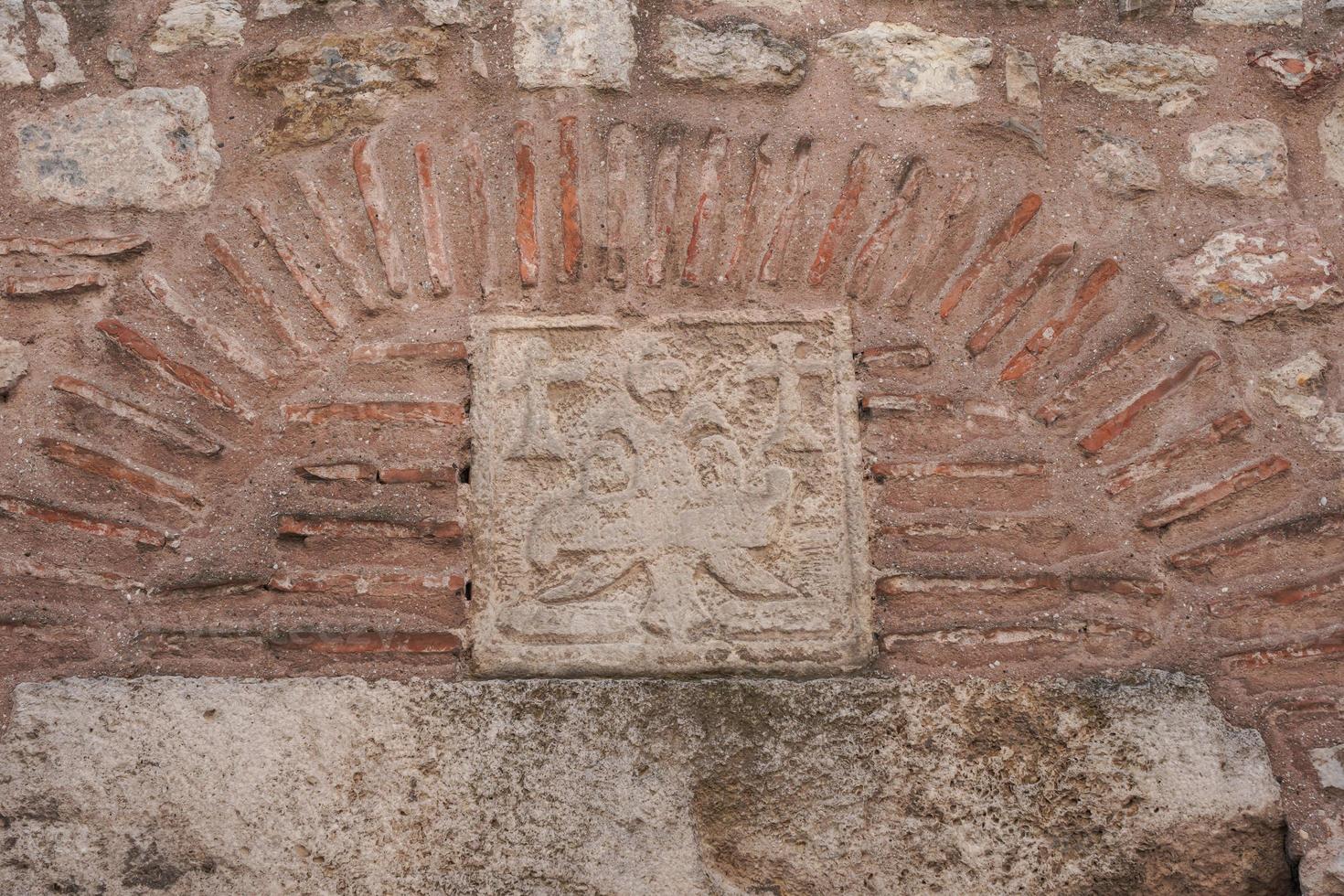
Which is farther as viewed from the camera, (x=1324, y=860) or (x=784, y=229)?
(x=784, y=229)

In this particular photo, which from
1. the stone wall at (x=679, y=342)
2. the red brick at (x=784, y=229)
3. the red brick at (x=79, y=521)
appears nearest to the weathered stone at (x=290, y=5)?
the stone wall at (x=679, y=342)

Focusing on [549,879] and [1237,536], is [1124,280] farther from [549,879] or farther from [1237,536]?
[549,879]

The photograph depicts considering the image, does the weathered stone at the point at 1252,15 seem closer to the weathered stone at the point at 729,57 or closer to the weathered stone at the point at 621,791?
the weathered stone at the point at 729,57

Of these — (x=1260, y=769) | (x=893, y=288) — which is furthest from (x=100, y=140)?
(x=1260, y=769)

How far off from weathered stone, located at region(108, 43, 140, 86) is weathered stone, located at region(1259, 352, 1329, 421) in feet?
7.17

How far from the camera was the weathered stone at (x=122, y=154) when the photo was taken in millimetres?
2061

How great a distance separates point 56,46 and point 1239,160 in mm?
2263

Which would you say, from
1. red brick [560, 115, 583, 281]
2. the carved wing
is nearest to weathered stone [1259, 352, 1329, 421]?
the carved wing

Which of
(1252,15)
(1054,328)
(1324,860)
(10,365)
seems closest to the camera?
(1324,860)

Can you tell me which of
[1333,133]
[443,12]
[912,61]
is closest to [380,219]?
[443,12]

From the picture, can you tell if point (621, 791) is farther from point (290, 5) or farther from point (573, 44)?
point (290, 5)

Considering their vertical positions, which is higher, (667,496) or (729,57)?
(729,57)

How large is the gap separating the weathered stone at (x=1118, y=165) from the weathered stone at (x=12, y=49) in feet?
6.61

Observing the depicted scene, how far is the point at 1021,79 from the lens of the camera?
7.08 ft
